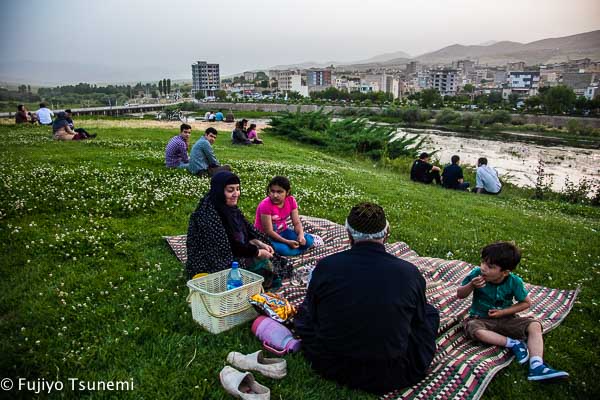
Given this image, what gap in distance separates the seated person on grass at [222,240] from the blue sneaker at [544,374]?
3.19m

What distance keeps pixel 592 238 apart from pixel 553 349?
6197mm

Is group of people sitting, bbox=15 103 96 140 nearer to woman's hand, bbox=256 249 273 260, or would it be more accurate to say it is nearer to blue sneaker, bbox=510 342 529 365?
woman's hand, bbox=256 249 273 260

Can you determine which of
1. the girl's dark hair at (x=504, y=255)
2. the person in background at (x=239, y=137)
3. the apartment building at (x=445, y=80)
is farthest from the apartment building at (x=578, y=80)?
the girl's dark hair at (x=504, y=255)

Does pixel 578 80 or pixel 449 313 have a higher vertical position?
pixel 578 80

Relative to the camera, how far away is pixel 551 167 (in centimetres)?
3122

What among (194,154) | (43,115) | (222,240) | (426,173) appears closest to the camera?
(222,240)

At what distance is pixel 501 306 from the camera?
189 inches

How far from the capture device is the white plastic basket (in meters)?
4.46

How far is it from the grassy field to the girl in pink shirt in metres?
1.51

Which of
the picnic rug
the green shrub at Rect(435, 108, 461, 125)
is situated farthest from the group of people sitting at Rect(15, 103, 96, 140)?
the green shrub at Rect(435, 108, 461, 125)

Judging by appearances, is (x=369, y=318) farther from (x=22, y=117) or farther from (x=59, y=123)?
(x=22, y=117)

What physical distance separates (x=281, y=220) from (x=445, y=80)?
667 feet

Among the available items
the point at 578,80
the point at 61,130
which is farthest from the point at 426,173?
the point at 578,80

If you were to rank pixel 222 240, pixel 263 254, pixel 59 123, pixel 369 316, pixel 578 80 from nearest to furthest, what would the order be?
pixel 369 316, pixel 222 240, pixel 263 254, pixel 59 123, pixel 578 80
